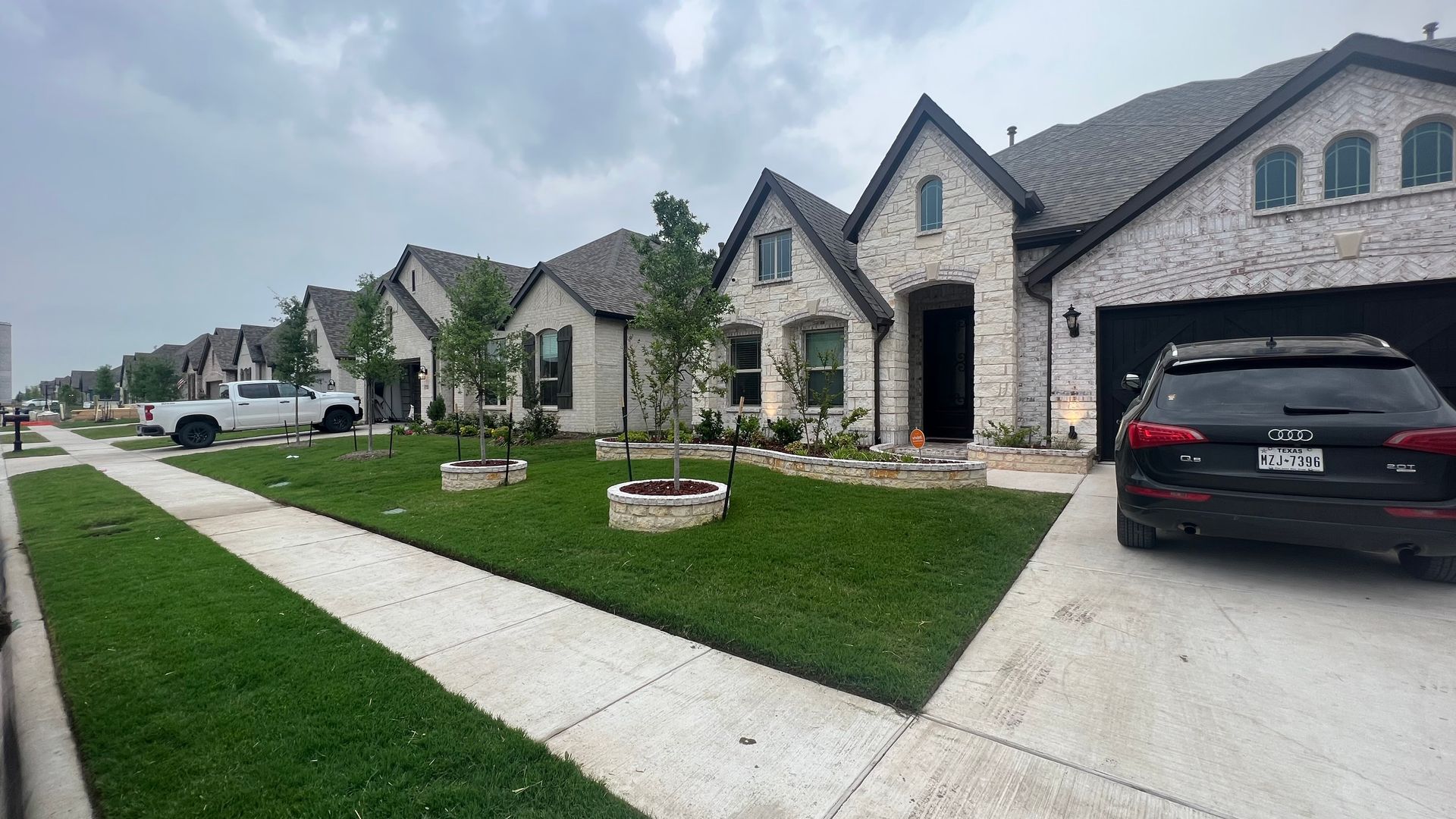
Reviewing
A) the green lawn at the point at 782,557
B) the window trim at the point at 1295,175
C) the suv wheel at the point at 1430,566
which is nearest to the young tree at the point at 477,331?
the green lawn at the point at 782,557

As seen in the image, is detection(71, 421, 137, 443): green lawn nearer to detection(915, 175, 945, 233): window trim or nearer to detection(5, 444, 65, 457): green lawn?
detection(5, 444, 65, 457): green lawn

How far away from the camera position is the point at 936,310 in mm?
13016

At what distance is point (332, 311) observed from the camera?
2730 cm

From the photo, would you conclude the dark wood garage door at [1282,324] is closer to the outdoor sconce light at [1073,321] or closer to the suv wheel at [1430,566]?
the outdoor sconce light at [1073,321]

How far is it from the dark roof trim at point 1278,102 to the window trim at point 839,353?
12.1 feet

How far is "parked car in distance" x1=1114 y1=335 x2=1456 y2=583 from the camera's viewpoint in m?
3.62

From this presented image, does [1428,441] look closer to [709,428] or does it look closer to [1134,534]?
[1134,534]

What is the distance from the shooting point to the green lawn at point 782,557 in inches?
135

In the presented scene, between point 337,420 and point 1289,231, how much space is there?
82.7 ft

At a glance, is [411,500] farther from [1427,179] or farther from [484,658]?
[1427,179]

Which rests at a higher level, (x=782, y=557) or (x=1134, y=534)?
(x=1134, y=534)

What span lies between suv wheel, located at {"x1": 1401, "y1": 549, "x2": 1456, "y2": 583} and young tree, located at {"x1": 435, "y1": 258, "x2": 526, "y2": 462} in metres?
10.7

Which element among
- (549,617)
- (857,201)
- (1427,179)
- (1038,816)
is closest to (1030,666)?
(1038,816)

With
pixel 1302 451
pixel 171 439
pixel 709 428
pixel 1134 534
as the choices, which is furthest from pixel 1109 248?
pixel 171 439
